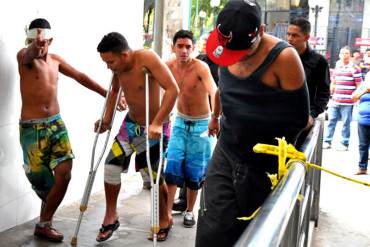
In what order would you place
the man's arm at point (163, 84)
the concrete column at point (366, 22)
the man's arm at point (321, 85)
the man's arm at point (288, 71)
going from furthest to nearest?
the concrete column at point (366, 22)
the man's arm at point (321, 85)
the man's arm at point (163, 84)
the man's arm at point (288, 71)

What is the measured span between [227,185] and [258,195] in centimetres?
19

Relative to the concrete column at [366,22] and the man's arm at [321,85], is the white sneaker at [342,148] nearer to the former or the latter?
the man's arm at [321,85]

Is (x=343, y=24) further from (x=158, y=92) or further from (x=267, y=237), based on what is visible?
(x=267, y=237)

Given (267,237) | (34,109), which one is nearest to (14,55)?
(34,109)

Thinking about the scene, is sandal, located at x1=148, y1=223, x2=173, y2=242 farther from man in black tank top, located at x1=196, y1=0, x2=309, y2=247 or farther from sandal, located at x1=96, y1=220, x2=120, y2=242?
man in black tank top, located at x1=196, y1=0, x2=309, y2=247

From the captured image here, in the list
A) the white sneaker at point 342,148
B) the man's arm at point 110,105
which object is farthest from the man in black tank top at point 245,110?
the white sneaker at point 342,148

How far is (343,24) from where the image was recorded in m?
21.7

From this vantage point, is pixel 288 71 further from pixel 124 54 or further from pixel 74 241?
pixel 74 241

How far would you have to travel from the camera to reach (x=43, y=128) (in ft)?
13.9

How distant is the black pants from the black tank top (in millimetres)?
71

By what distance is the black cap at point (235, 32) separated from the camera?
2.45 m

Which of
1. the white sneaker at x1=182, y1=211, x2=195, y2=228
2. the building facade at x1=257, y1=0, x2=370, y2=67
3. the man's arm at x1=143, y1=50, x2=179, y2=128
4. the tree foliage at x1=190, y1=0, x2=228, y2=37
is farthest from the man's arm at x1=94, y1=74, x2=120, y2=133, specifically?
the building facade at x1=257, y1=0, x2=370, y2=67

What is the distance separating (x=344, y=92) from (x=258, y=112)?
8459mm

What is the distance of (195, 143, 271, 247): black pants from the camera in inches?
108
